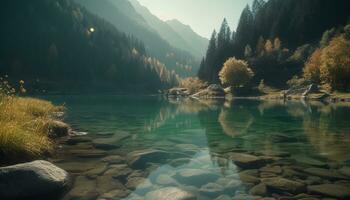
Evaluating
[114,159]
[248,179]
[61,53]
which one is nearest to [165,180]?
[248,179]

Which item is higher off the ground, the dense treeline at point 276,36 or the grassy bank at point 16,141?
the dense treeline at point 276,36

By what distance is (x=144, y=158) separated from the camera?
1379 centimetres

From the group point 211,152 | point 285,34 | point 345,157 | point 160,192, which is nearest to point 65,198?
point 160,192

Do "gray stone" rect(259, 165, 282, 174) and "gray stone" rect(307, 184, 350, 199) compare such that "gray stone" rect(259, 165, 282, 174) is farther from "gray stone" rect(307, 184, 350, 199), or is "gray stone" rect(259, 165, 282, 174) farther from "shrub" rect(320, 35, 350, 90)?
"shrub" rect(320, 35, 350, 90)

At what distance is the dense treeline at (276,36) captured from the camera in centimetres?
13350

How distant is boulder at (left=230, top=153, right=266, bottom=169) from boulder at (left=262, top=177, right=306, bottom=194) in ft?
6.62

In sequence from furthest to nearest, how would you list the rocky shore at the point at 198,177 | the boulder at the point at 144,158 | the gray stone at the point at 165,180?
1. the boulder at the point at 144,158
2. the gray stone at the point at 165,180
3. the rocky shore at the point at 198,177

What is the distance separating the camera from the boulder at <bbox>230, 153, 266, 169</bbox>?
13.0m

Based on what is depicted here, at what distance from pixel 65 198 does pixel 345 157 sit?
42.0 feet

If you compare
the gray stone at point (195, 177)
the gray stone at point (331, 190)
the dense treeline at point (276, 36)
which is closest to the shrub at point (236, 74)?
the dense treeline at point (276, 36)

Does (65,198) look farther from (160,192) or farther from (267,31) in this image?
(267,31)

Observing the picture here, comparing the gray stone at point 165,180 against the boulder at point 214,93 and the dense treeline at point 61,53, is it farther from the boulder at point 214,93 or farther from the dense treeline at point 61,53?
the dense treeline at point 61,53

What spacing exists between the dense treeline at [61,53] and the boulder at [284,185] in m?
135

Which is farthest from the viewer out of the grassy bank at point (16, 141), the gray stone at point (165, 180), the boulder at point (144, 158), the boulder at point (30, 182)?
the boulder at point (144, 158)
